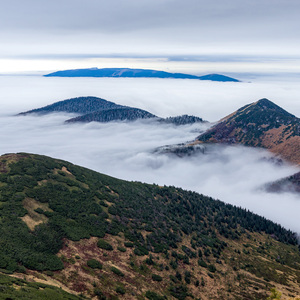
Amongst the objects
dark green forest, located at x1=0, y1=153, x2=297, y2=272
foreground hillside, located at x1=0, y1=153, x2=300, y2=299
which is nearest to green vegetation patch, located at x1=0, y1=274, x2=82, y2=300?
foreground hillside, located at x1=0, y1=153, x2=300, y2=299

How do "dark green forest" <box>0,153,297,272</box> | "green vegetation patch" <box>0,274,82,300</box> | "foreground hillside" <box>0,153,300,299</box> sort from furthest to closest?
"dark green forest" <box>0,153,297,272</box>
"foreground hillside" <box>0,153,300,299</box>
"green vegetation patch" <box>0,274,82,300</box>

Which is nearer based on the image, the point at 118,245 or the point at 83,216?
the point at 118,245

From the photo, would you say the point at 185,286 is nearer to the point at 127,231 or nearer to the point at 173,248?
the point at 173,248

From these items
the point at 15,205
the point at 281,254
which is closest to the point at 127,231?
the point at 15,205

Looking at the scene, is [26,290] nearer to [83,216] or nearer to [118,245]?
[118,245]

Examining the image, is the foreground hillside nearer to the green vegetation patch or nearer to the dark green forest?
the dark green forest

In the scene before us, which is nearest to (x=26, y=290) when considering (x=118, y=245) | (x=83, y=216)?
(x=118, y=245)

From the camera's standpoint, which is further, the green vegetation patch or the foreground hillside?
the foreground hillside

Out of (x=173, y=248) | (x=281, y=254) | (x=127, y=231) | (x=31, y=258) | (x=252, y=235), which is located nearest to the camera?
(x=31, y=258)

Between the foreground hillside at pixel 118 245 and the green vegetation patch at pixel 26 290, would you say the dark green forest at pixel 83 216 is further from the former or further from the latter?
the green vegetation patch at pixel 26 290
